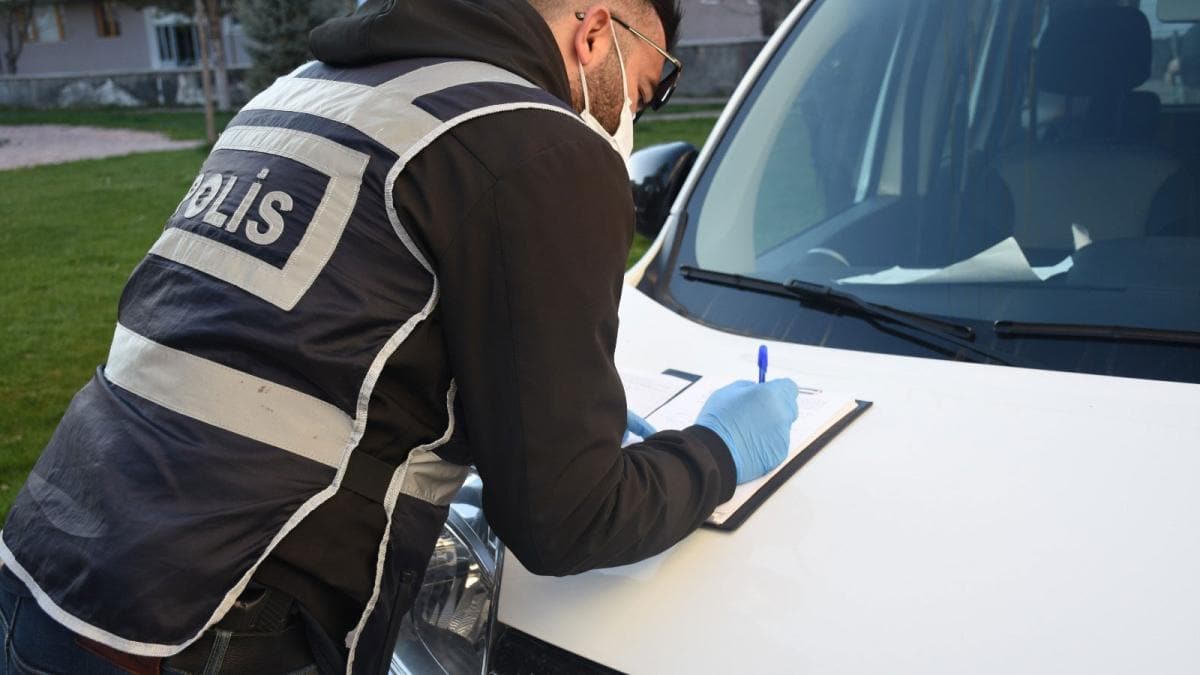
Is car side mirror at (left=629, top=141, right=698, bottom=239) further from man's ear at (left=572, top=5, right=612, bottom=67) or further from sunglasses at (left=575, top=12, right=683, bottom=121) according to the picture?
man's ear at (left=572, top=5, right=612, bottom=67)

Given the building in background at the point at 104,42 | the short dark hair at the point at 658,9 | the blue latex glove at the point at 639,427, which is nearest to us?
the short dark hair at the point at 658,9

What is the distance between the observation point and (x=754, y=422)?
1778 millimetres

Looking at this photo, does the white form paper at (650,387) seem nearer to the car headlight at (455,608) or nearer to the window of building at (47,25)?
the car headlight at (455,608)

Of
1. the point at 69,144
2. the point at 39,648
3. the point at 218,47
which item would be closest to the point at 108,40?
the point at 218,47

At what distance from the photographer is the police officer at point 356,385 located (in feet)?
4.71

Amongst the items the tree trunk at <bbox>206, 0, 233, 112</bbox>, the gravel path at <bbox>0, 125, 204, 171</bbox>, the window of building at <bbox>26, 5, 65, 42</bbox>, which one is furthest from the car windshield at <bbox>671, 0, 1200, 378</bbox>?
the window of building at <bbox>26, 5, 65, 42</bbox>

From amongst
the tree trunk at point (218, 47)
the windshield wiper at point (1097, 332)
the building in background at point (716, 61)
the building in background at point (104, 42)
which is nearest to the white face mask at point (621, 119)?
the windshield wiper at point (1097, 332)

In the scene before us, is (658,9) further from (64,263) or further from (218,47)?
(218,47)

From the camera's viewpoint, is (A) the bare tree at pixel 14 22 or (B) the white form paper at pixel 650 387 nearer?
(B) the white form paper at pixel 650 387

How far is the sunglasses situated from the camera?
6.09 ft

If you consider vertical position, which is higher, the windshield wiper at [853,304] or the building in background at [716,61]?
the windshield wiper at [853,304]

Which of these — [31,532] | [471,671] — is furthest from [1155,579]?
[31,532]

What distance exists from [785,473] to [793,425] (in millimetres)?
142

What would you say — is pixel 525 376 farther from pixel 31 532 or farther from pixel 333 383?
pixel 31 532
